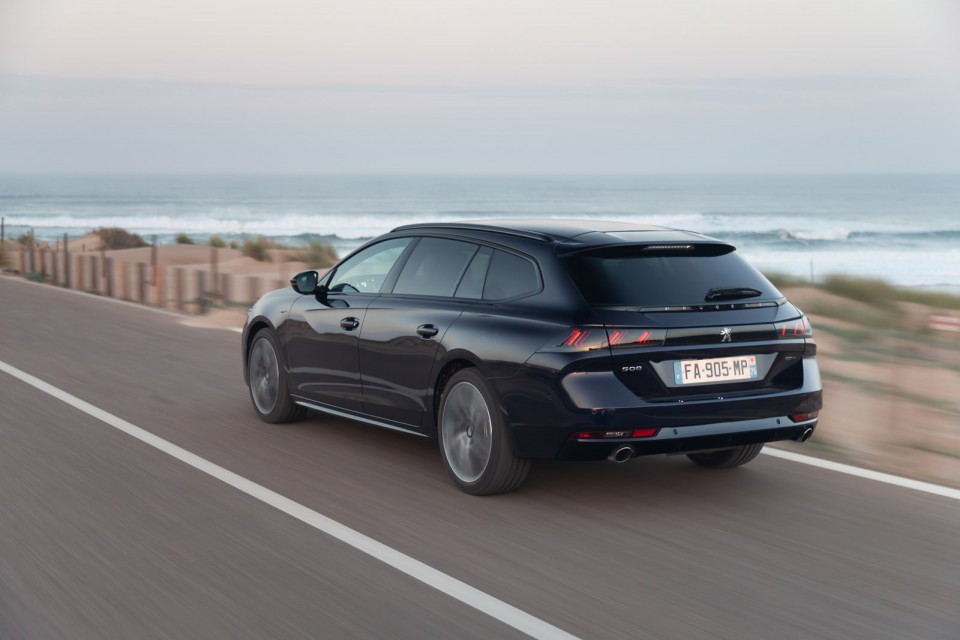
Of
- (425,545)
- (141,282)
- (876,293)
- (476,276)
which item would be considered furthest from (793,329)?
(141,282)

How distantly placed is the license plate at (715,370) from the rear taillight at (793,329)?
9.8 inches

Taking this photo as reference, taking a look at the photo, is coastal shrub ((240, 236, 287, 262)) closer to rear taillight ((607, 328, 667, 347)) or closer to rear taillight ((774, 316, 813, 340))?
rear taillight ((774, 316, 813, 340))

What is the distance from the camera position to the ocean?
56188mm

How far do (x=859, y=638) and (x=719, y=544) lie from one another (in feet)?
4.22

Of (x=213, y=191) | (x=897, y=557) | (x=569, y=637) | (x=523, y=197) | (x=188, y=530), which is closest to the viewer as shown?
(x=569, y=637)

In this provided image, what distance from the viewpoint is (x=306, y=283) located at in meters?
8.09

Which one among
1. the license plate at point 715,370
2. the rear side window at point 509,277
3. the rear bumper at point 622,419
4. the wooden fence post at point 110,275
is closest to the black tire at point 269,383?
the rear side window at point 509,277

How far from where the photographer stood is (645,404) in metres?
5.79

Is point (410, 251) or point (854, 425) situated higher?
point (410, 251)

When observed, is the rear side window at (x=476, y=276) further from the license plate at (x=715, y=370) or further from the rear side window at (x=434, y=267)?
the license plate at (x=715, y=370)

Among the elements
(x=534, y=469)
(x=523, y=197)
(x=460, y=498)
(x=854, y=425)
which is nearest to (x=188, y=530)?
(x=460, y=498)

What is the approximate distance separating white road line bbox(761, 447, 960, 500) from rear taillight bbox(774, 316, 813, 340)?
1187 mm

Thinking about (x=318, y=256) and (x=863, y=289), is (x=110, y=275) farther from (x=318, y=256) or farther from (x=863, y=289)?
(x=863, y=289)

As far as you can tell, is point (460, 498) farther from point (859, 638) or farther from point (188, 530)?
point (859, 638)
